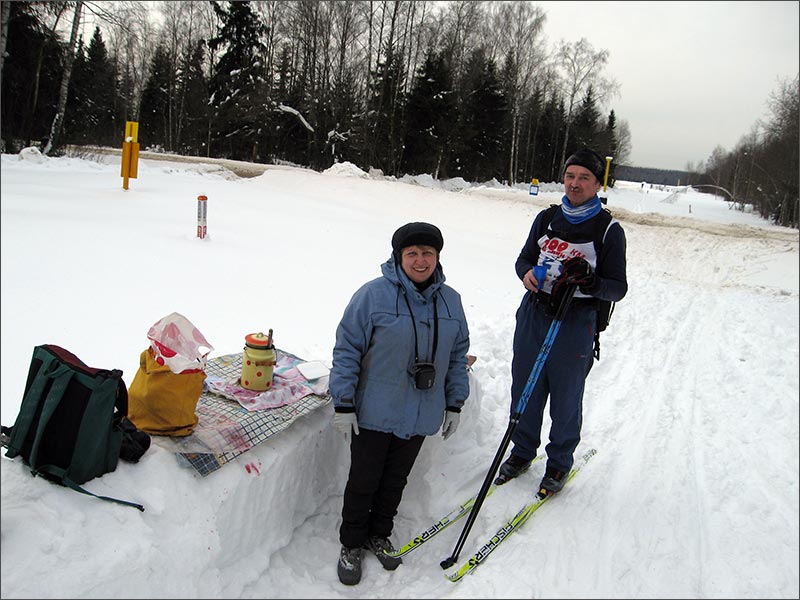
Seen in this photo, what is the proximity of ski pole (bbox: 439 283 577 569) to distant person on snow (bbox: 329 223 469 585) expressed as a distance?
1.06 ft

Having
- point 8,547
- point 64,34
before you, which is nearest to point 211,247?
point 8,547

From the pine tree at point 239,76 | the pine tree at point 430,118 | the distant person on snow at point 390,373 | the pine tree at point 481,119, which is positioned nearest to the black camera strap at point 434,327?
the distant person on snow at point 390,373

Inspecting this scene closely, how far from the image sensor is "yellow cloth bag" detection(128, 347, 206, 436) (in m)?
2.38

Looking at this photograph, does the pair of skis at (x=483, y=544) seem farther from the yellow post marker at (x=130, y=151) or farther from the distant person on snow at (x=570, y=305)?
the yellow post marker at (x=130, y=151)

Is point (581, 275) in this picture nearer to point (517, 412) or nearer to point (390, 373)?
point (517, 412)

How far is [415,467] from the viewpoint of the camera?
3129 millimetres

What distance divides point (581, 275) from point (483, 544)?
147cm

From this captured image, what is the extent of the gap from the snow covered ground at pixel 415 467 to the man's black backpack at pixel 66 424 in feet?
0.21

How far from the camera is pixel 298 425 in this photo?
292 cm

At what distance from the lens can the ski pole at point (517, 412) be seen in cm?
251

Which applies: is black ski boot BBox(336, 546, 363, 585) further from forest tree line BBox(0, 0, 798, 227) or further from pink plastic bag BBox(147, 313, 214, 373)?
forest tree line BBox(0, 0, 798, 227)

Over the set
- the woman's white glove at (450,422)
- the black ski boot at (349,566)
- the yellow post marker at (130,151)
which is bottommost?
the black ski boot at (349,566)

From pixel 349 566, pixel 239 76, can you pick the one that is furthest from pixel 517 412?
pixel 239 76

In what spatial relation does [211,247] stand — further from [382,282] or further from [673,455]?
[673,455]
